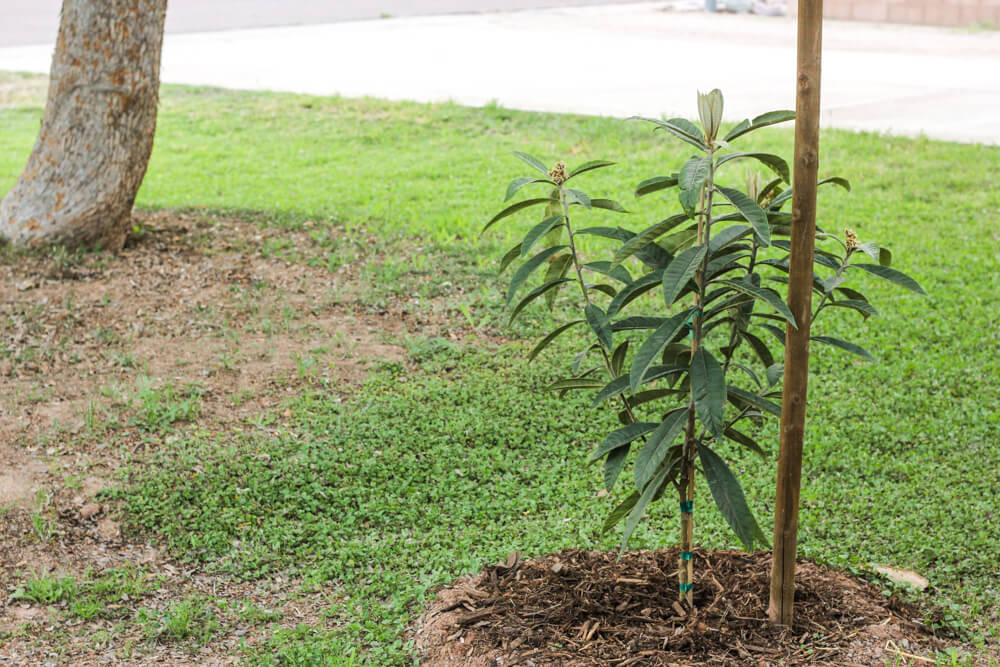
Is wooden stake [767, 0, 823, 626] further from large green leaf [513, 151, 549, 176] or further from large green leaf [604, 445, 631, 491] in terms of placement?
large green leaf [513, 151, 549, 176]

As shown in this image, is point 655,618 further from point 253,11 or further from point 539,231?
point 253,11

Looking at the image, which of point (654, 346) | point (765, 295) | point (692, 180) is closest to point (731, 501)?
point (654, 346)

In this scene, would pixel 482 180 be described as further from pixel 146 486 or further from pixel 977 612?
pixel 977 612

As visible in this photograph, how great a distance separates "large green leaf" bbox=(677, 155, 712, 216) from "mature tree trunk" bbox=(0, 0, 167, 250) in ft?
16.4

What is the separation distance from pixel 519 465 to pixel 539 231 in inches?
70.1

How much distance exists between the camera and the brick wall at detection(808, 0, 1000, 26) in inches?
771

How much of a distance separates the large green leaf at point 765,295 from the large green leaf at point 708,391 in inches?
7.9

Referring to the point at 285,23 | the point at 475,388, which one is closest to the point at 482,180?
the point at 475,388

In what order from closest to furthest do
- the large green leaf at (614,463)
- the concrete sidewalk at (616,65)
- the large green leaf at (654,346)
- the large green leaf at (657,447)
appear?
the large green leaf at (654,346) → the large green leaf at (657,447) → the large green leaf at (614,463) → the concrete sidewalk at (616,65)

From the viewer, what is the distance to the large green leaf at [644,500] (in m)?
2.87

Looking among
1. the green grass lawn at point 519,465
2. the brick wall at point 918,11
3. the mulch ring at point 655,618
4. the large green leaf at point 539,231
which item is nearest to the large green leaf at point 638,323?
the large green leaf at point 539,231

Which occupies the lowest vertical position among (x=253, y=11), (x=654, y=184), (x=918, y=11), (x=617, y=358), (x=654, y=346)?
(x=617, y=358)

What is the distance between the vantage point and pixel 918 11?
2020 cm

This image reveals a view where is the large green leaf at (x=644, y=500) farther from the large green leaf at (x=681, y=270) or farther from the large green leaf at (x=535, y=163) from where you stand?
the large green leaf at (x=535, y=163)
